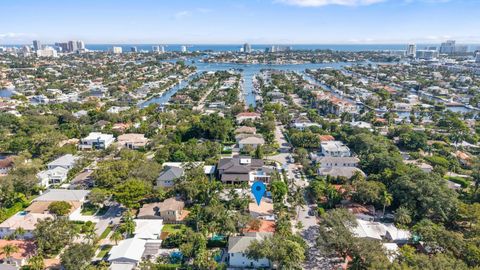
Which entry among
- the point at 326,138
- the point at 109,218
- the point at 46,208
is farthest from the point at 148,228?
the point at 326,138

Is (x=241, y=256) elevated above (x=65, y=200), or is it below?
below

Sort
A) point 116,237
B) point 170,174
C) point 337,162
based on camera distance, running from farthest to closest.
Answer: point 337,162
point 170,174
point 116,237

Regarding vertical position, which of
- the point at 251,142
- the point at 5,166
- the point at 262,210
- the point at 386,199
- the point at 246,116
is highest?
the point at 246,116

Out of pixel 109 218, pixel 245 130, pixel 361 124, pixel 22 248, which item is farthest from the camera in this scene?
pixel 361 124

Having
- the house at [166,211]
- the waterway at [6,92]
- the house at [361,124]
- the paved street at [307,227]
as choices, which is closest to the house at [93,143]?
the house at [166,211]

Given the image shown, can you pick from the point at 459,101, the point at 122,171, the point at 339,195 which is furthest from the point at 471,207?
the point at 459,101

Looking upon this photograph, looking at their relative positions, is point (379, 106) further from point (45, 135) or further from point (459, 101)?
point (45, 135)

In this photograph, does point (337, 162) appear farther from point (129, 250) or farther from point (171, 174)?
point (129, 250)
